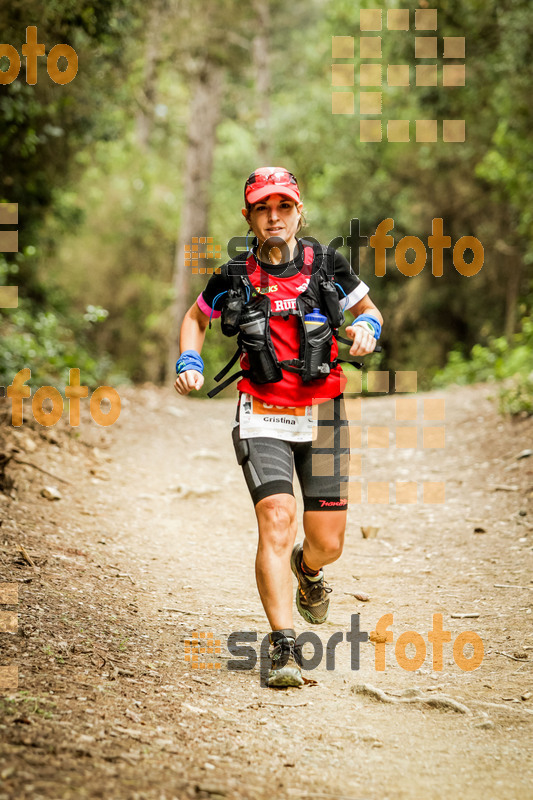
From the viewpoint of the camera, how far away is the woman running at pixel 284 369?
398cm

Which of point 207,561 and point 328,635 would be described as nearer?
point 328,635

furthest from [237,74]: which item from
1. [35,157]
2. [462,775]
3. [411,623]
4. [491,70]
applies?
[462,775]

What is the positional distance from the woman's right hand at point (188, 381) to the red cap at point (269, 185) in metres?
0.95

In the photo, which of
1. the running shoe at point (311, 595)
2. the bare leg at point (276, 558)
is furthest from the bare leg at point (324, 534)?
the bare leg at point (276, 558)

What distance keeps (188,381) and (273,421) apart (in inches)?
20.1

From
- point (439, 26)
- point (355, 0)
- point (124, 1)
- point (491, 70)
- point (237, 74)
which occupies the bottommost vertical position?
point (124, 1)

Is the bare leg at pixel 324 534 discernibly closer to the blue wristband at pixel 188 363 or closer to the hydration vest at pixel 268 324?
the hydration vest at pixel 268 324

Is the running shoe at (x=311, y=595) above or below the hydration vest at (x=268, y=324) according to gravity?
below

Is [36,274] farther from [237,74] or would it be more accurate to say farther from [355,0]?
[355,0]

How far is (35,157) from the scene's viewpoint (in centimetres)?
1273

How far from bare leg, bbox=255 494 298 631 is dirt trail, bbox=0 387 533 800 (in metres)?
0.34

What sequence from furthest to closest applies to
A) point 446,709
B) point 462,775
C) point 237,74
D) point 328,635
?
1. point 237,74
2. point 328,635
3. point 446,709
4. point 462,775

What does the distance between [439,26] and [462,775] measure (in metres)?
15.3

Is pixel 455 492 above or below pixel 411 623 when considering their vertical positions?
above
